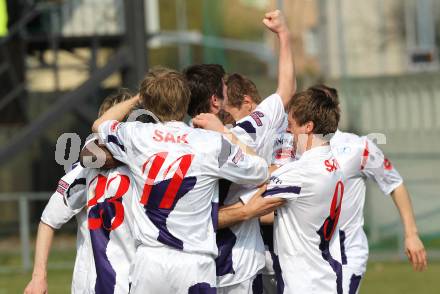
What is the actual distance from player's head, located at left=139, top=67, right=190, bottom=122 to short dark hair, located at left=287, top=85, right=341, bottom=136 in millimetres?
604

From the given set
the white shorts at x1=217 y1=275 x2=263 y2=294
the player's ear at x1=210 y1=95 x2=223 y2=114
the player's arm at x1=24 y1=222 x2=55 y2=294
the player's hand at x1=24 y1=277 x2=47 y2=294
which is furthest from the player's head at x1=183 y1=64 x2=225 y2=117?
the player's hand at x1=24 y1=277 x2=47 y2=294

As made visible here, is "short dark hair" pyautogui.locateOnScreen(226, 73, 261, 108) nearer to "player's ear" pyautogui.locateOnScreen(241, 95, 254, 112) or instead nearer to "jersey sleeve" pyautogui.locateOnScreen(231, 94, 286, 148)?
"player's ear" pyautogui.locateOnScreen(241, 95, 254, 112)

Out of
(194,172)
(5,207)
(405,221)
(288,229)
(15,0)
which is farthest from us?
(5,207)

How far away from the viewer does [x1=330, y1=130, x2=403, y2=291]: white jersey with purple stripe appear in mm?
6238

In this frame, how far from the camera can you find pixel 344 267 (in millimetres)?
6168

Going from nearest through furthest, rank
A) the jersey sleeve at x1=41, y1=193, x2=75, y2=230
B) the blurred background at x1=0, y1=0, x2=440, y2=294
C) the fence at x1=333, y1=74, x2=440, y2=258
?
the jersey sleeve at x1=41, y1=193, x2=75, y2=230, the blurred background at x1=0, y1=0, x2=440, y2=294, the fence at x1=333, y1=74, x2=440, y2=258

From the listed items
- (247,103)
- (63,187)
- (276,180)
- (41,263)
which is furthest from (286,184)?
(41,263)

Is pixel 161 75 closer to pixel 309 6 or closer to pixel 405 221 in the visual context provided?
pixel 405 221

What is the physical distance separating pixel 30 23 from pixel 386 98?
5142mm

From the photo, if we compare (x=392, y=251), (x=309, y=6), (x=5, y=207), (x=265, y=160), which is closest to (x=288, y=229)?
(x=265, y=160)

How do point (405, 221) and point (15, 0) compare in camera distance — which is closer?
point (405, 221)

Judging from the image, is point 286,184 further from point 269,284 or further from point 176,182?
point 269,284

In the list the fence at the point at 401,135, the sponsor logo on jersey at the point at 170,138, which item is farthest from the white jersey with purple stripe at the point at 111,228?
the fence at the point at 401,135

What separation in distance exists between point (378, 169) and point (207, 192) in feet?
5.59
